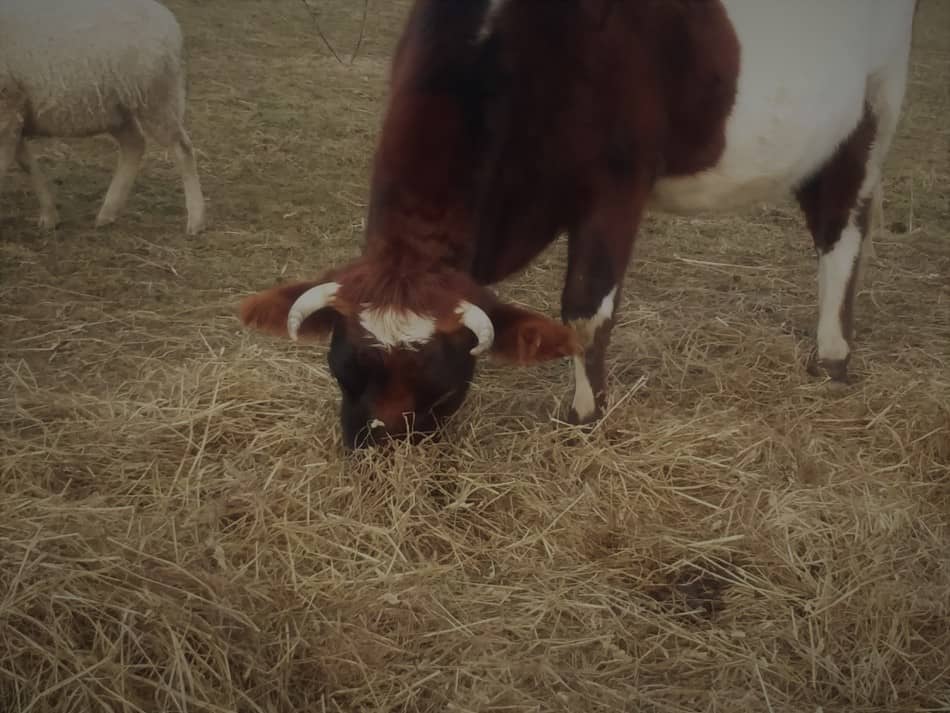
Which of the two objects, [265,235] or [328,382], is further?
[265,235]

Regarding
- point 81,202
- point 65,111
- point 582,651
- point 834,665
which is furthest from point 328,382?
point 81,202

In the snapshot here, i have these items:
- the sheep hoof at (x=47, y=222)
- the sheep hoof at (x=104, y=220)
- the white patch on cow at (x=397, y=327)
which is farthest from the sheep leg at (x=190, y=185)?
the white patch on cow at (x=397, y=327)

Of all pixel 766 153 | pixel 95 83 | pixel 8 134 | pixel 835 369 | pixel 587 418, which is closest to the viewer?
pixel 587 418

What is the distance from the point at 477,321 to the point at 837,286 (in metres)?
2.39

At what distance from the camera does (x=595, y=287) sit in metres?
3.57

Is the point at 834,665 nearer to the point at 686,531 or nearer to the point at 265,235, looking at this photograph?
the point at 686,531

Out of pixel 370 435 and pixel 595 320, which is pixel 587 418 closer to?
pixel 595 320

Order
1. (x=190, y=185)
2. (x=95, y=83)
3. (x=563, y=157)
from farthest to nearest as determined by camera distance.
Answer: (x=190, y=185)
(x=95, y=83)
(x=563, y=157)

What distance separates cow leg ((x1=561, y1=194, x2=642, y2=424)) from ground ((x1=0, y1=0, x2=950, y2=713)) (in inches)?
5.6

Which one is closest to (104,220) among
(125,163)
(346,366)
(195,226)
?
(125,163)

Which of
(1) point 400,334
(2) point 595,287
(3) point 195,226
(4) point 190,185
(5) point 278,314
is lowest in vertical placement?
(3) point 195,226

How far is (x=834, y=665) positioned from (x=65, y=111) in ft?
17.5

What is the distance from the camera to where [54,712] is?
87.0 inches

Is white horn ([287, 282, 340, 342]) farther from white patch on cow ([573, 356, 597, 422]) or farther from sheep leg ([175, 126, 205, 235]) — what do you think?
sheep leg ([175, 126, 205, 235])
